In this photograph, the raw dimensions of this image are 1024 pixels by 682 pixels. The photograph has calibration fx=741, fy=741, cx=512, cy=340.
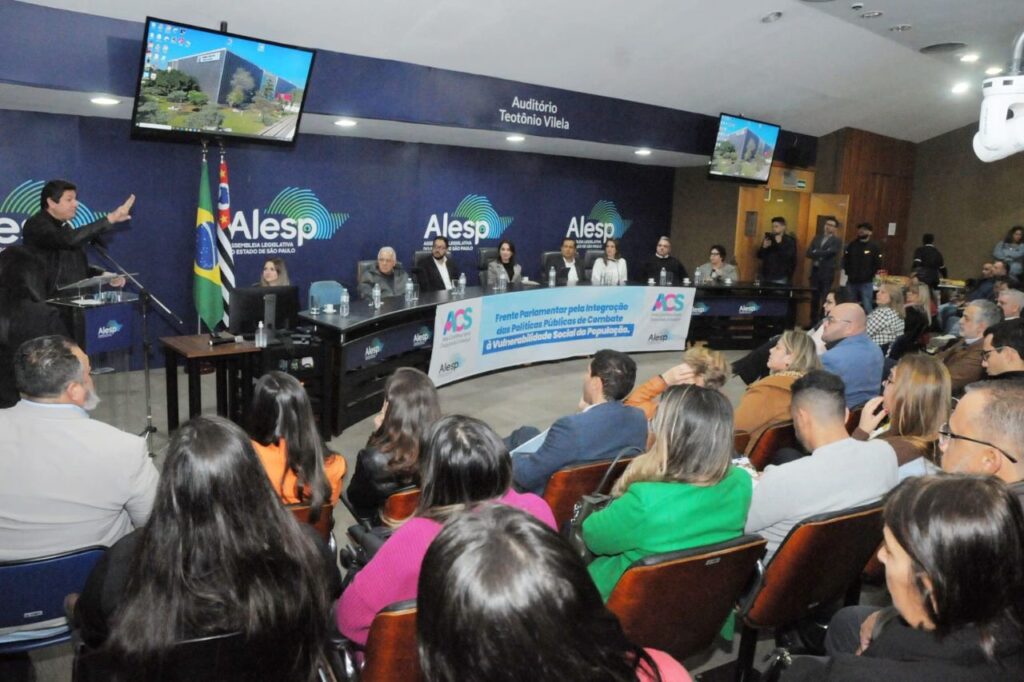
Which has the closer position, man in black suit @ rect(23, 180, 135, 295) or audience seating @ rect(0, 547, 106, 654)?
audience seating @ rect(0, 547, 106, 654)

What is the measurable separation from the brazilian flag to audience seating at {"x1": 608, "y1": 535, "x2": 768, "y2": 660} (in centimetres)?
537

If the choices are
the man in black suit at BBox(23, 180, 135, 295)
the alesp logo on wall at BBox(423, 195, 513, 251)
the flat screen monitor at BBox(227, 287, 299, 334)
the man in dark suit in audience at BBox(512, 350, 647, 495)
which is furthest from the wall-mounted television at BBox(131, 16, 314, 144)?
the man in dark suit in audience at BBox(512, 350, 647, 495)

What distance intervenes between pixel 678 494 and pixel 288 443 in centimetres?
125

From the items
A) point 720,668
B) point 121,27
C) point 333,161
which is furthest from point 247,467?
point 333,161

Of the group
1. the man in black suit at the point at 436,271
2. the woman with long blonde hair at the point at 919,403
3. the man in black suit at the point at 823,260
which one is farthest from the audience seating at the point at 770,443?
the man in black suit at the point at 823,260

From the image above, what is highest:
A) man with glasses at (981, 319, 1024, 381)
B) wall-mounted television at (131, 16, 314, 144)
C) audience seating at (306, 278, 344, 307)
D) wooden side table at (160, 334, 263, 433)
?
wall-mounted television at (131, 16, 314, 144)

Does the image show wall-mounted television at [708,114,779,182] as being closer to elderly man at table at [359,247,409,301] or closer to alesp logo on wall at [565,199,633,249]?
alesp logo on wall at [565,199,633,249]

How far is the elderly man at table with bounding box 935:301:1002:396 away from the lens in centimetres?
431

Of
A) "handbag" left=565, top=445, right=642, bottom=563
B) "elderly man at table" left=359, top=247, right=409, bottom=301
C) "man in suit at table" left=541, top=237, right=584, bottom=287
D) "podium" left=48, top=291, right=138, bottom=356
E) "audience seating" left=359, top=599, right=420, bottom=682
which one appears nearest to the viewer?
"audience seating" left=359, top=599, right=420, bottom=682

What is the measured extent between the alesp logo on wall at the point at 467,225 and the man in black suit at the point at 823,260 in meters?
4.45

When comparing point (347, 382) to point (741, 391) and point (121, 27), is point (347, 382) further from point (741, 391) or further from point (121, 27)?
point (741, 391)

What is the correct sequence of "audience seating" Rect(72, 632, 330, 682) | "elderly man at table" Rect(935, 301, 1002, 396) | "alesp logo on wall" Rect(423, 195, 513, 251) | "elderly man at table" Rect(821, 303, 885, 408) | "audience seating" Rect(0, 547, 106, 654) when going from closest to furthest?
"audience seating" Rect(72, 632, 330, 682) < "audience seating" Rect(0, 547, 106, 654) < "elderly man at table" Rect(821, 303, 885, 408) < "elderly man at table" Rect(935, 301, 1002, 396) < "alesp logo on wall" Rect(423, 195, 513, 251)

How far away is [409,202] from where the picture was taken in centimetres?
892

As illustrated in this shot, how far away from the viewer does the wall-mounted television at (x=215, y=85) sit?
4887mm
